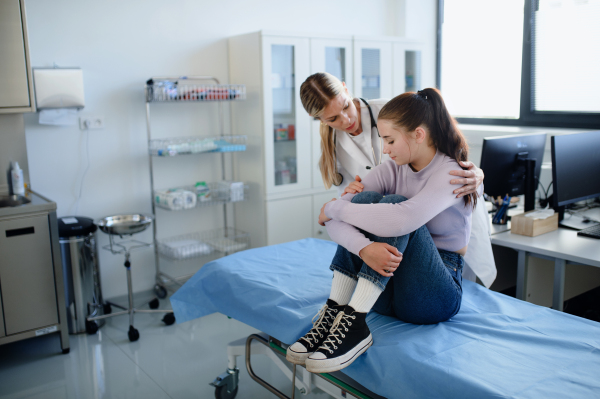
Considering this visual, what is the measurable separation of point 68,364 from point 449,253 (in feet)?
6.79

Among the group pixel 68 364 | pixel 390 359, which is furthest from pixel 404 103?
pixel 68 364

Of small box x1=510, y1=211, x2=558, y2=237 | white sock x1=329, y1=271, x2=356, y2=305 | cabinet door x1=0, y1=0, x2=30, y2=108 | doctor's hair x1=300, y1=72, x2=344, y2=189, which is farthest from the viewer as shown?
cabinet door x1=0, y1=0, x2=30, y2=108

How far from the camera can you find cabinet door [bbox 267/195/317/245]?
3.63 meters

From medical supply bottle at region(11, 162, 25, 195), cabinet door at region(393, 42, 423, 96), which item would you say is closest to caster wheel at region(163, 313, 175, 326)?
medical supply bottle at region(11, 162, 25, 195)

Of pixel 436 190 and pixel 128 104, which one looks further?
pixel 128 104

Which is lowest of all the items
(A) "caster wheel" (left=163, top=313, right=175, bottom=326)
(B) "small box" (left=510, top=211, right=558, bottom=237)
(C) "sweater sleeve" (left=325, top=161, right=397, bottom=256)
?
(A) "caster wheel" (left=163, top=313, right=175, bottom=326)

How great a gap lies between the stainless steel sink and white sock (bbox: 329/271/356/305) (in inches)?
74.1

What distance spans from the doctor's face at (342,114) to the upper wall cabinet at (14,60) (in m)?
1.82

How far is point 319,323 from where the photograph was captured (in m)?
1.57

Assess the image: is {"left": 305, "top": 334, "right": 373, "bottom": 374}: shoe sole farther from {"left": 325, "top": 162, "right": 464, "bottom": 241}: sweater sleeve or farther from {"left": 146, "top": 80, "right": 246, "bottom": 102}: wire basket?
{"left": 146, "top": 80, "right": 246, "bottom": 102}: wire basket

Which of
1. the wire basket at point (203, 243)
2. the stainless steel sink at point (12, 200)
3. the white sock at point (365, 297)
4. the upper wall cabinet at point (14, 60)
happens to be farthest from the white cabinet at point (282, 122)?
the white sock at point (365, 297)

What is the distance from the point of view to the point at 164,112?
3.49 metres

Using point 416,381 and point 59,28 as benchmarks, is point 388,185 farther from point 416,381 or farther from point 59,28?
point 59,28

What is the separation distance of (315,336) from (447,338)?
0.40 metres
